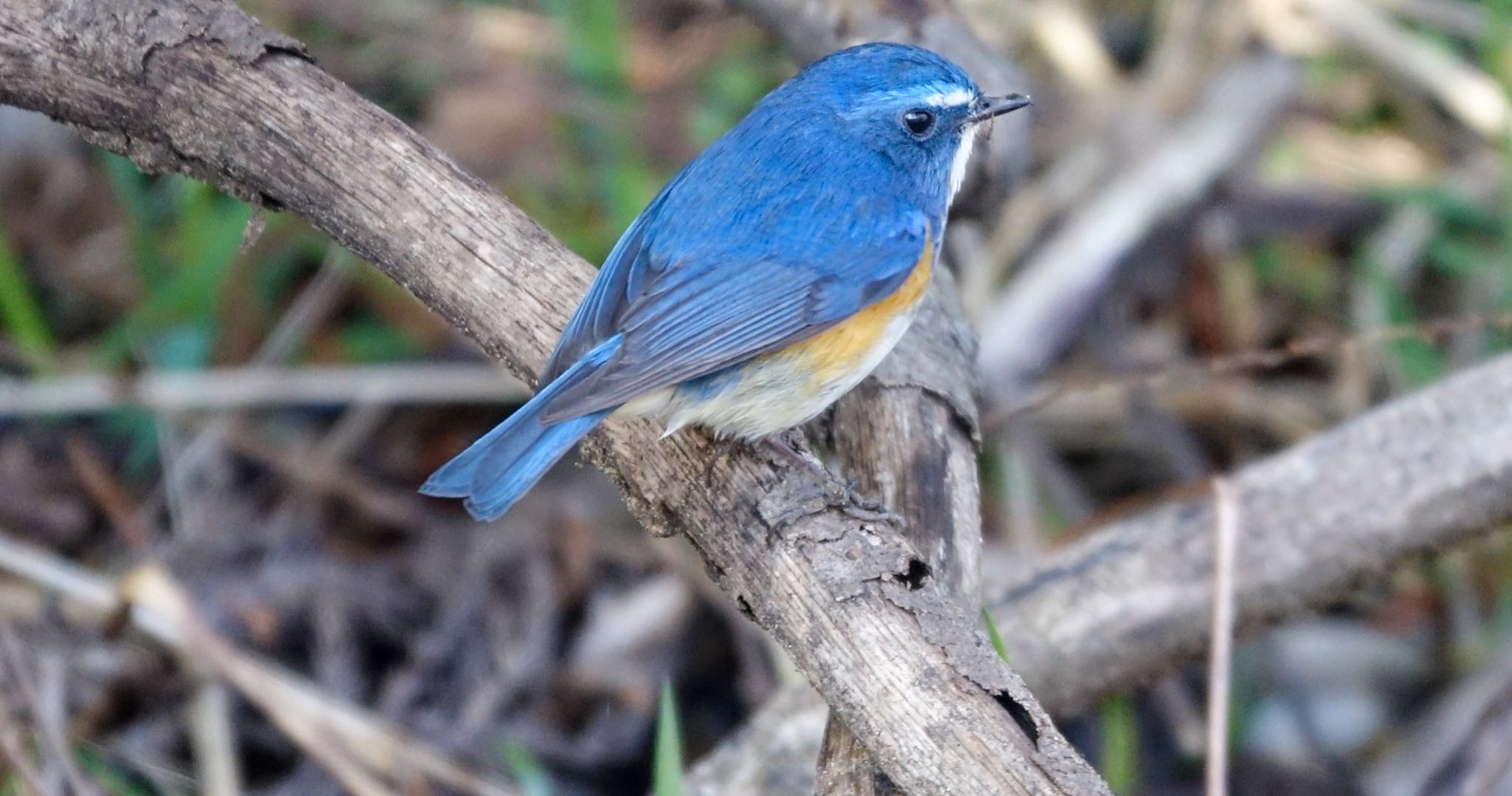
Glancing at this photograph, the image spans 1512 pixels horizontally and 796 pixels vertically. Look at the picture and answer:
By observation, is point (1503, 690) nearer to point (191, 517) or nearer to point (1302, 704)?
point (1302, 704)

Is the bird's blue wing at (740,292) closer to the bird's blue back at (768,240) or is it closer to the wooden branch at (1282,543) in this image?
the bird's blue back at (768,240)

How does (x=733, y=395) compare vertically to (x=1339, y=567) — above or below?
above

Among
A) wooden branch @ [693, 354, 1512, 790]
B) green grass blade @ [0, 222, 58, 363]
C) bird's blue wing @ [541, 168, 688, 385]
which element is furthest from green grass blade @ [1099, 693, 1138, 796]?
green grass blade @ [0, 222, 58, 363]

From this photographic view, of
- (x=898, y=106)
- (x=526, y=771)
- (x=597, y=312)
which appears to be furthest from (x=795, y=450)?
(x=526, y=771)

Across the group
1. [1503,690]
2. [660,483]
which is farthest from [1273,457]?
[660,483]

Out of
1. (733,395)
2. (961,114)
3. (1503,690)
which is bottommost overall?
(1503,690)

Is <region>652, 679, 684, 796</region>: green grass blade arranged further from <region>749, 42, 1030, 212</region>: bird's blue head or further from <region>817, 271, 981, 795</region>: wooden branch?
<region>749, 42, 1030, 212</region>: bird's blue head

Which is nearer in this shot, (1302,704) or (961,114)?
(961,114)

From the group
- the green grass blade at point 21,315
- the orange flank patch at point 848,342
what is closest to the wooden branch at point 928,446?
the orange flank patch at point 848,342
